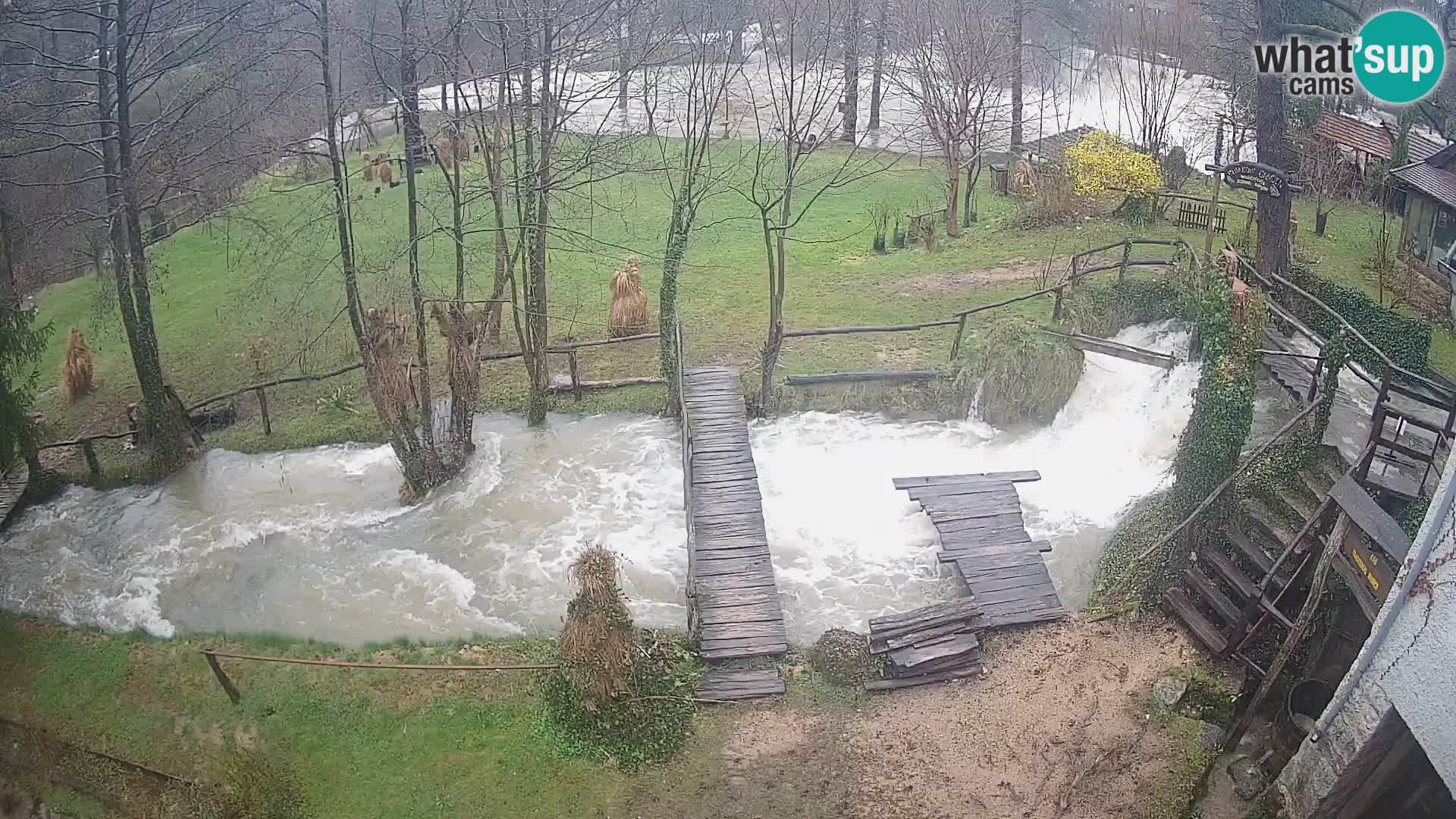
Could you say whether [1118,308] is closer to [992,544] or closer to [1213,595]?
[992,544]

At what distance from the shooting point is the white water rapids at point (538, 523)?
46.3 feet

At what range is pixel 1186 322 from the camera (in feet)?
59.2

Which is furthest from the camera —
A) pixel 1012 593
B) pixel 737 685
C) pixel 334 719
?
pixel 1012 593

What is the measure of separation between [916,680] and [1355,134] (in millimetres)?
22400

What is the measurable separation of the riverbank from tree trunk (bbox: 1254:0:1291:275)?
9541 millimetres

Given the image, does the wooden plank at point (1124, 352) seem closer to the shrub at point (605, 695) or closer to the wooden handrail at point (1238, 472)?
the wooden handrail at point (1238, 472)

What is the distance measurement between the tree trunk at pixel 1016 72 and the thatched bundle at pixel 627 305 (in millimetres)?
15879

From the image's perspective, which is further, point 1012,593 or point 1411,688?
point 1012,593

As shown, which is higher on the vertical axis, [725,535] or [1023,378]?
[1023,378]

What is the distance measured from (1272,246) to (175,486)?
1973cm

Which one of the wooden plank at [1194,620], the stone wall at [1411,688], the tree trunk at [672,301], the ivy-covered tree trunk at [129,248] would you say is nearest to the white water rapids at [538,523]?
the ivy-covered tree trunk at [129,248]

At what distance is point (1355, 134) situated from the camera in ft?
86.0

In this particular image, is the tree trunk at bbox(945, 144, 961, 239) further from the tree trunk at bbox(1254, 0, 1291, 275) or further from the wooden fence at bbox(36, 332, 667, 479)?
the wooden fence at bbox(36, 332, 667, 479)

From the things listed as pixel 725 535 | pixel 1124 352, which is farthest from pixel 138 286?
pixel 1124 352
